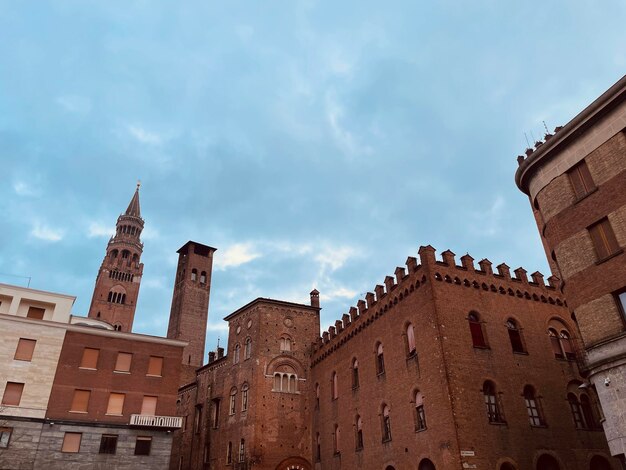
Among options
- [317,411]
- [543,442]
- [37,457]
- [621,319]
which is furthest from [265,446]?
[621,319]

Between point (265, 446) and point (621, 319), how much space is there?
26313 mm

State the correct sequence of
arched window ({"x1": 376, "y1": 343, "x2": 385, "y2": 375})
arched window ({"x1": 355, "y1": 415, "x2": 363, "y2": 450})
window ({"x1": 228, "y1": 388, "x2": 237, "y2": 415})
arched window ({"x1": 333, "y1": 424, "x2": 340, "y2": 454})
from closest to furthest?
arched window ({"x1": 376, "y1": 343, "x2": 385, "y2": 375}) → arched window ({"x1": 355, "y1": 415, "x2": 363, "y2": 450}) → arched window ({"x1": 333, "y1": 424, "x2": 340, "y2": 454}) → window ({"x1": 228, "y1": 388, "x2": 237, "y2": 415})

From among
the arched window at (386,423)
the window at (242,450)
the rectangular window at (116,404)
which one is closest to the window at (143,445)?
the rectangular window at (116,404)

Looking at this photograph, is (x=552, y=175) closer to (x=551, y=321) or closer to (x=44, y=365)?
(x=551, y=321)

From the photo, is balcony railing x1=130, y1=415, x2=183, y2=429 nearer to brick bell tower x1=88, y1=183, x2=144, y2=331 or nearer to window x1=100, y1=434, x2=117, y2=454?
window x1=100, y1=434, x2=117, y2=454

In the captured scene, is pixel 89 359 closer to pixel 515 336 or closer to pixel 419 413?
pixel 419 413

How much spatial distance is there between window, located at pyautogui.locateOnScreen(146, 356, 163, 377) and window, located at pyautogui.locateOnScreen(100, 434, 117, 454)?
4483mm

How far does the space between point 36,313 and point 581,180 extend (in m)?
32.9

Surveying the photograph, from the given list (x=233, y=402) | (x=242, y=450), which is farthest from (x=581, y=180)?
(x=233, y=402)

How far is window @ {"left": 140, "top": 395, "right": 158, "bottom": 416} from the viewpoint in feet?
101

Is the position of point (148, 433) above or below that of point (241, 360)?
below

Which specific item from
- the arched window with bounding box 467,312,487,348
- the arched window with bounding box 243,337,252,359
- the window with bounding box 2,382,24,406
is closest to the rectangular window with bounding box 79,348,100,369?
the window with bounding box 2,382,24,406

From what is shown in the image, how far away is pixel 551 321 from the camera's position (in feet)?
88.1

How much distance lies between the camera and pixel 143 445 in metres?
29.8
